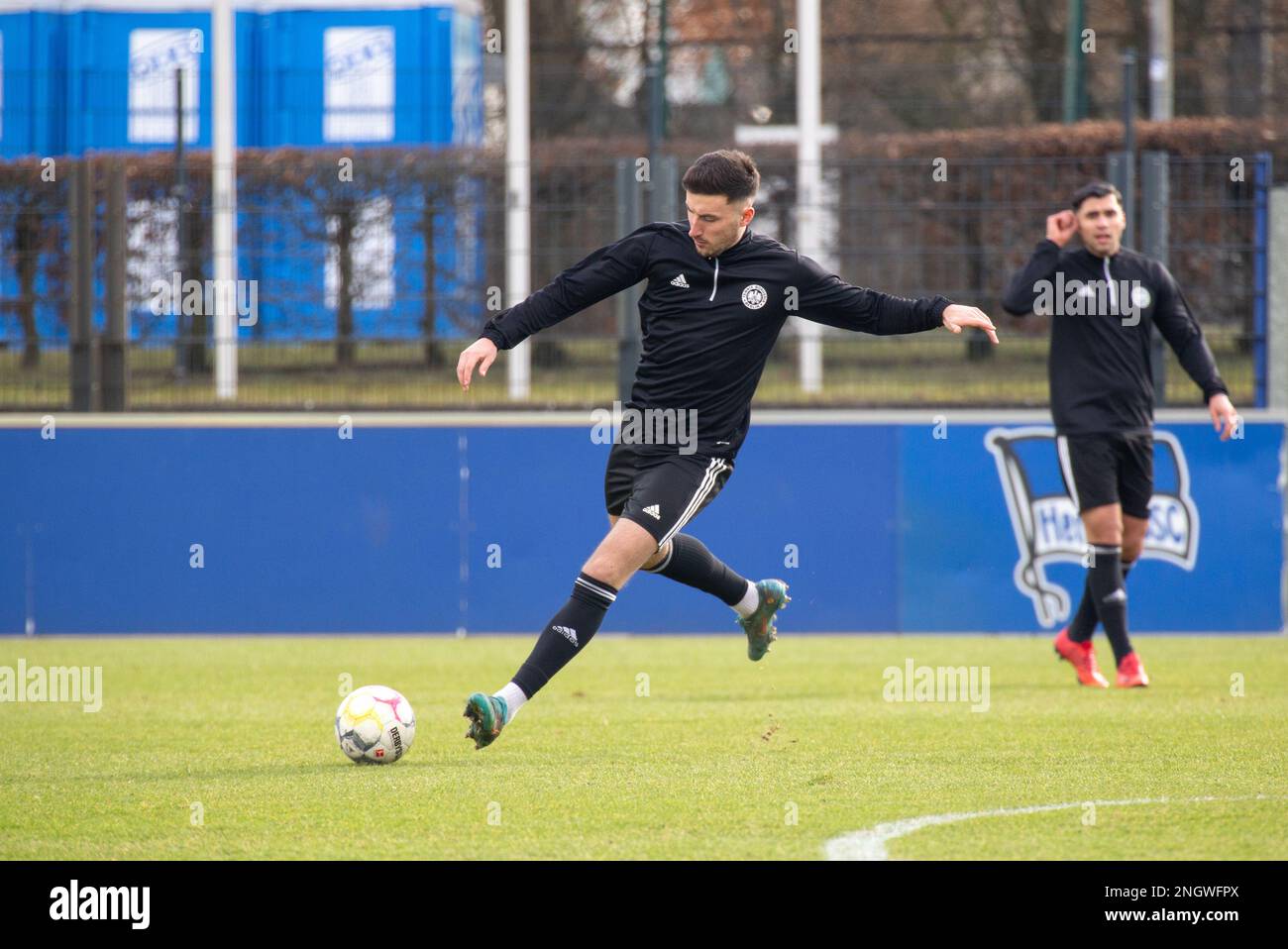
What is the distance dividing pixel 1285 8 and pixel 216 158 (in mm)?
14172

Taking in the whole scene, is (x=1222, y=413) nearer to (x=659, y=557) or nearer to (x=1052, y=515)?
(x=1052, y=515)

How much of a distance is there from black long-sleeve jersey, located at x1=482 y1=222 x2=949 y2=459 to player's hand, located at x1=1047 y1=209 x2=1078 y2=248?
2.45 m

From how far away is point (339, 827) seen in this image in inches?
209

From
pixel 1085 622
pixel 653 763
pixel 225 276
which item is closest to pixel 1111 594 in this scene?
pixel 1085 622

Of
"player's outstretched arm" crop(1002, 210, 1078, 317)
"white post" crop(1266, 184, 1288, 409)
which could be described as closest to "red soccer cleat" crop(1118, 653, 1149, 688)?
"player's outstretched arm" crop(1002, 210, 1078, 317)

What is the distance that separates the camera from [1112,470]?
29.3ft

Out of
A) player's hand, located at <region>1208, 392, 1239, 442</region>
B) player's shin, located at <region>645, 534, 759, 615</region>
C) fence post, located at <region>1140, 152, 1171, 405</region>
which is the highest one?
fence post, located at <region>1140, 152, 1171, 405</region>

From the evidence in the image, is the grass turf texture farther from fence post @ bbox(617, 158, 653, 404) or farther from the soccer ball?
fence post @ bbox(617, 158, 653, 404)

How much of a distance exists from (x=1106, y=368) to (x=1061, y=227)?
29.7 inches

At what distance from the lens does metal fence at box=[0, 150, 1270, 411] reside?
1201 cm

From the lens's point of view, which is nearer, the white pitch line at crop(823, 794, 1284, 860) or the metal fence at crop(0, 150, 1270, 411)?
the white pitch line at crop(823, 794, 1284, 860)

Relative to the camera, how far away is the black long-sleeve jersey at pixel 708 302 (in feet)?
22.6

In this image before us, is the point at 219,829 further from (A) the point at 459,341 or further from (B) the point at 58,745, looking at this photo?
(A) the point at 459,341
